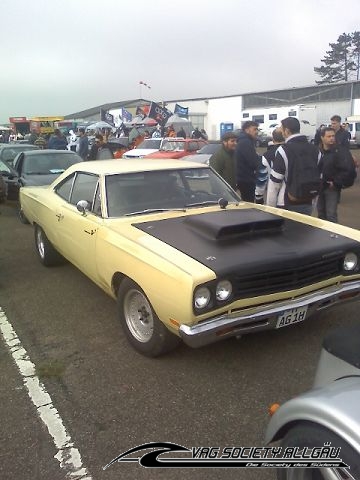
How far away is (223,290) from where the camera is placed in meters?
3.04

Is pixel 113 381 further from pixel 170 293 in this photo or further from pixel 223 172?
pixel 223 172

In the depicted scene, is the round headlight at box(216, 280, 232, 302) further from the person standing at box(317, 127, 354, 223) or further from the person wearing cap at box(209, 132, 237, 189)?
the person wearing cap at box(209, 132, 237, 189)

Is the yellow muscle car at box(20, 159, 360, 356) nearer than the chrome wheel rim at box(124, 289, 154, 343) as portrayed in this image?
Yes

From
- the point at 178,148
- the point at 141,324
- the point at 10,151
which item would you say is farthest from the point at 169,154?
the point at 141,324

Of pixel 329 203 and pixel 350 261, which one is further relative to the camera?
pixel 329 203

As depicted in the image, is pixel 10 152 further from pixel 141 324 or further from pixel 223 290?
pixel 223 290

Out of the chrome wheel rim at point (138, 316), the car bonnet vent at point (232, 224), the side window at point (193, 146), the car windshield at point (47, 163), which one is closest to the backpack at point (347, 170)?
the car bonnet vent at point (232, 224)

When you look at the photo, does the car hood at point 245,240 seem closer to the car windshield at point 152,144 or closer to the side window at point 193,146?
the side window at point 193,146

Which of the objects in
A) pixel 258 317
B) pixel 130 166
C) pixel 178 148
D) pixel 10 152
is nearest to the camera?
pixel 258 317

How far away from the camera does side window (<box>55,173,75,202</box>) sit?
5.20 m

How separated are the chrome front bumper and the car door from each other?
4.93 feet

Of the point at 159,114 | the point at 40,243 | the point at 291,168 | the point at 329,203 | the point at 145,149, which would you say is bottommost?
the point at 40,243

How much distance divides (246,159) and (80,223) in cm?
268

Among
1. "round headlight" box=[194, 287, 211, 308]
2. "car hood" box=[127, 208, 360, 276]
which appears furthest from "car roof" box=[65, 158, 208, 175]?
"round headlight" box=[194, 287, 211, 308]
